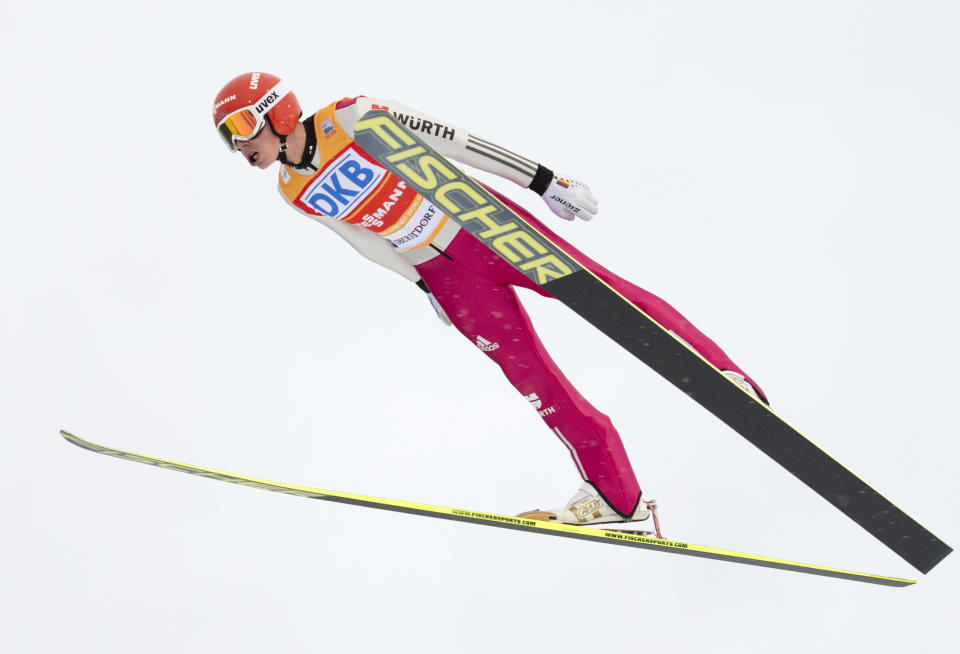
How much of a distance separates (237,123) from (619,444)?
159 centimetres

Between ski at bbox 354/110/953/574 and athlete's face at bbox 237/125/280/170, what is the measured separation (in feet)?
1.41

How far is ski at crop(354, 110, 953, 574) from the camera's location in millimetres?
3076

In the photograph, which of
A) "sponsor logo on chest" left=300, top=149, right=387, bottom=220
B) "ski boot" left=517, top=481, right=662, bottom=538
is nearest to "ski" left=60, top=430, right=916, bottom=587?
"ski boot" left=517, top=481, right=662, bottom=538

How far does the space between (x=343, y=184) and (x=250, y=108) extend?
0.36 m

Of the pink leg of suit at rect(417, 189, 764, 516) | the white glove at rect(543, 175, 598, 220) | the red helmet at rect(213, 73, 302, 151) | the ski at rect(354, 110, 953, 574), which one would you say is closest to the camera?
the ski at rect(354, 110, 953, 574)

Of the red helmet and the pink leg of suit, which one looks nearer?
the red helmet

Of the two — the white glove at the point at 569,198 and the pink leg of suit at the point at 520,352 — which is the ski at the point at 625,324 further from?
the pink leg of suit at the point at 520,352

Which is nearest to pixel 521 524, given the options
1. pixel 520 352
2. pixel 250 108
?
pixel 520 352

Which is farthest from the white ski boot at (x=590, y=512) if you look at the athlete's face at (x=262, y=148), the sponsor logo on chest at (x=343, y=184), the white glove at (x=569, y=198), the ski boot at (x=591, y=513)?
the athlete's face at (x=262, y=148)

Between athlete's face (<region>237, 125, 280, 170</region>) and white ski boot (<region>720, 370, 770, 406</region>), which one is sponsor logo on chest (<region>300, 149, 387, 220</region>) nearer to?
athlete's face (<region>237, 125, 280, 170</region>)

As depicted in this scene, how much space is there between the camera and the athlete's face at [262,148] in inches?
133

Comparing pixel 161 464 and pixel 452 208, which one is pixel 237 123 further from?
pixel 161 464

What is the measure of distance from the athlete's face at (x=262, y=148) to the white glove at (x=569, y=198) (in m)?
0.85

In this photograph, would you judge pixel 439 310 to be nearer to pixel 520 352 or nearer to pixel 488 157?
pixel 520 352
